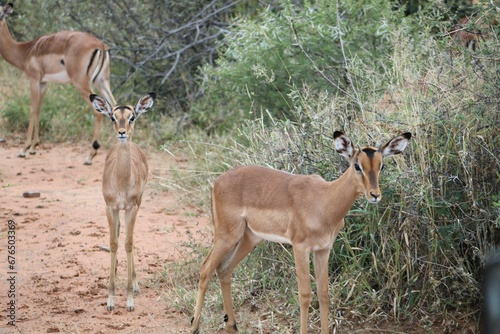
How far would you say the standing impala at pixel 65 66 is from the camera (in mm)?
10930

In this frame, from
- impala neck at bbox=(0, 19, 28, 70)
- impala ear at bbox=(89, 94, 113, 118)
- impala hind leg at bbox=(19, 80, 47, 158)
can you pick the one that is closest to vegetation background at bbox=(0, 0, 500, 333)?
impala ear at bbox=(89, 94, 113, 118)

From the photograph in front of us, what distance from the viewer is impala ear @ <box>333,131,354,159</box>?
188 inches

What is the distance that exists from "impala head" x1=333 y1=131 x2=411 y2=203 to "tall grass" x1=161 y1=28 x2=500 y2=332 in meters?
0.59

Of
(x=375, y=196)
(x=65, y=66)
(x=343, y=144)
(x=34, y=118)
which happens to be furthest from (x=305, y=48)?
(x=34, y=118)

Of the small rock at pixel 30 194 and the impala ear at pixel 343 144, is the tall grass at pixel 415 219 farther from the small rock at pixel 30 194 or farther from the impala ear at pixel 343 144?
the small rock at pixel 30 194

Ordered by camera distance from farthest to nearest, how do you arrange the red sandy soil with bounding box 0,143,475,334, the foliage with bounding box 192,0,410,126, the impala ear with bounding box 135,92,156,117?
the foliage with bounding box 192,0,410,126 → the impala ear with bounding box 135,92,156,117 → the red sandy soil with bounding box 0,143,475,334

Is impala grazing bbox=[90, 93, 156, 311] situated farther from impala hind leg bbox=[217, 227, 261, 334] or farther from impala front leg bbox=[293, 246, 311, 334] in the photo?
impala front leg bbox=[293, 246, 311, 334]

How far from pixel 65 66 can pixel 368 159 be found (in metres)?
7.32

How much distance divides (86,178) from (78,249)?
257 centimetres

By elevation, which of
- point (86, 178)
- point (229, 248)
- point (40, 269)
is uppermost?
point (229, 248)

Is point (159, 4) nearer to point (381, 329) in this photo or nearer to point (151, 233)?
point (151, 233)

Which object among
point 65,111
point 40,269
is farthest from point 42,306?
point 65,111

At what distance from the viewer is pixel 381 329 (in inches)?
208

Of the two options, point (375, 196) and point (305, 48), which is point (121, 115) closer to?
point (375, 196)
